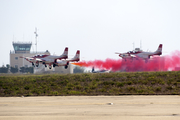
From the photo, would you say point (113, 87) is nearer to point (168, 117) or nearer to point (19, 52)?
point (168, 117)

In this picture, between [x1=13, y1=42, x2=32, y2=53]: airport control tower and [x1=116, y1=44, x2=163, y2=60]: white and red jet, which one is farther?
[x1=13, y1=42, x2=32, y2=53]: airport control tower

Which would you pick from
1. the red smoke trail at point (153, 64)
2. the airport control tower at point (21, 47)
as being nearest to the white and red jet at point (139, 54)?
the red smoke trail at point (153, 64)

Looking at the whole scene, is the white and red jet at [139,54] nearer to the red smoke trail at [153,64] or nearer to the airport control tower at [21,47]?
the red smoke trail at [153,64]

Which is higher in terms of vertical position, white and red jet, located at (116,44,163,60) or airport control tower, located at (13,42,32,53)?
airport control tower, located at (13,42,32,53)

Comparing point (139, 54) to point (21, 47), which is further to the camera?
point (21, 47)

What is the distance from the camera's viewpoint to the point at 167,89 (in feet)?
118

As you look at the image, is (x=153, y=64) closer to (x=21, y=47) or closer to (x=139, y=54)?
(x=139, y=54)

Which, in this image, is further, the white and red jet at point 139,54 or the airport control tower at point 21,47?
the airport control tower at point 21,47

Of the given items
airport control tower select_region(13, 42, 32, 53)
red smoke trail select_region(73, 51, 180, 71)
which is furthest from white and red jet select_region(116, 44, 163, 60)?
airport control tower select_region(13, 42, 32, 53)

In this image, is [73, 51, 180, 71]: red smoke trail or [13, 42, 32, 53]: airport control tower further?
[13, 42, 32, 53]: airport control tower

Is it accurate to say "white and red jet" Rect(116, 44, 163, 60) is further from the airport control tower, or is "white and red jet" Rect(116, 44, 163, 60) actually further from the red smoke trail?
the airport control tower

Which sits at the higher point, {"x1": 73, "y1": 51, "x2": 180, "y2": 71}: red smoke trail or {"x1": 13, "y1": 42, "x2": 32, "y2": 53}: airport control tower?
{"x1": 13, "y1": 42, "x2": 32, "y2": 53}: airport control tower

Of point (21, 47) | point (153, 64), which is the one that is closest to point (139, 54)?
point (153, 64)

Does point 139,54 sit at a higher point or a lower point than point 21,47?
lower
